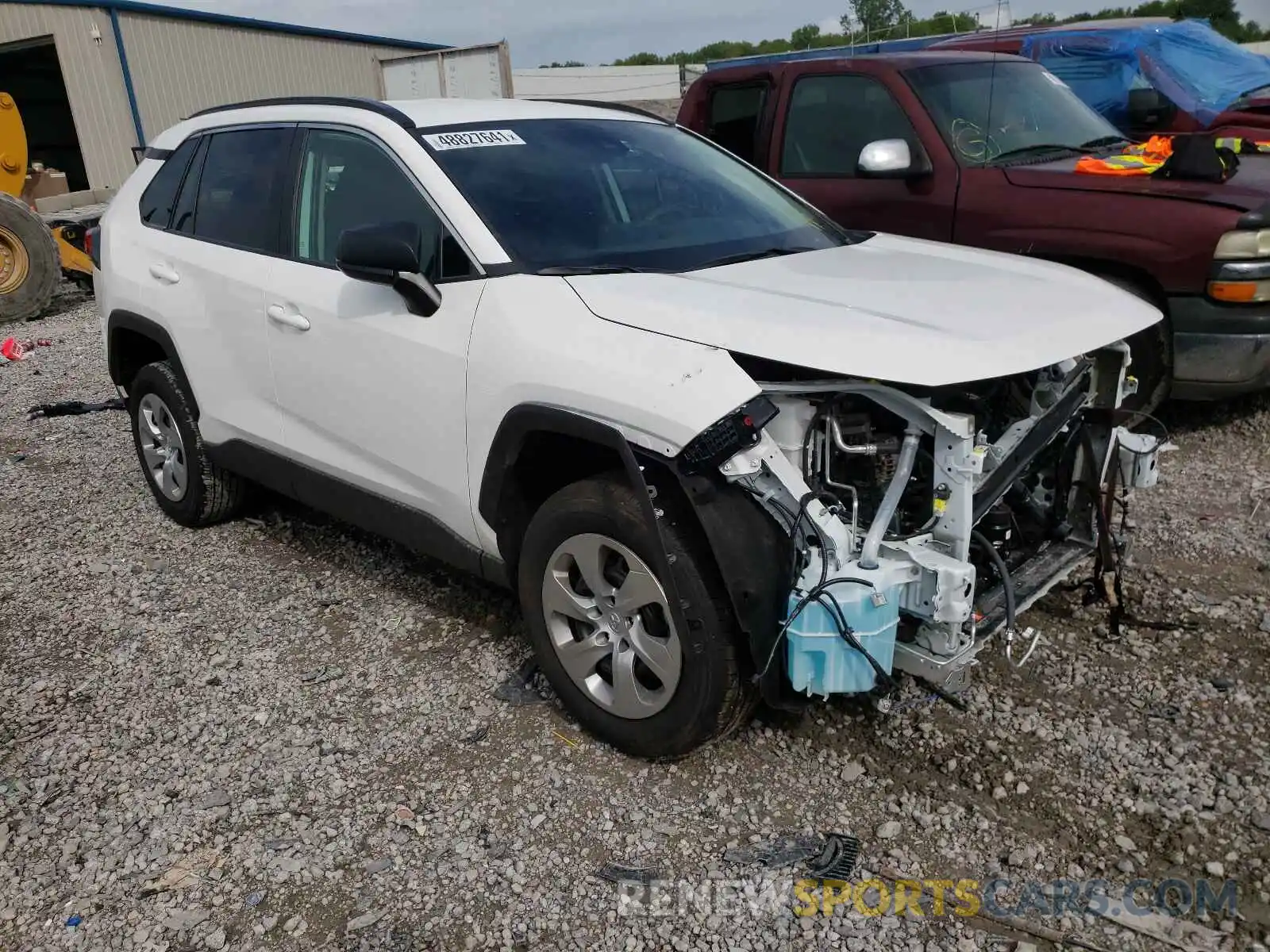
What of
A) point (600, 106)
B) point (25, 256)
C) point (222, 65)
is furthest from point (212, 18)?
point (600, 106)

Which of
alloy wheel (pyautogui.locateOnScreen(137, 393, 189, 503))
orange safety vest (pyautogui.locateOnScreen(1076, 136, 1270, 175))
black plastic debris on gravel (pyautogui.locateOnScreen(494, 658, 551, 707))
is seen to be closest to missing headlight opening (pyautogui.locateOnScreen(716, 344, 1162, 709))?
black plastic debris on gravel (pyautogui.locateOnScreen(494, 658, 551, 707))

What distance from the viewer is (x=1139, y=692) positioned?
3225 millimetres

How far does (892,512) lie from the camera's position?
2.54 m

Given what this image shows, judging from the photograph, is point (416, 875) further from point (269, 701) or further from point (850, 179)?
point (850, 179)

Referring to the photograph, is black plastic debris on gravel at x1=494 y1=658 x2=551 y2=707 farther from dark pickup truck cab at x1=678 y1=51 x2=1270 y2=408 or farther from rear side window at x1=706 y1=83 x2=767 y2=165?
rear side window at x1=706 y1=83 x2=767 y2=165

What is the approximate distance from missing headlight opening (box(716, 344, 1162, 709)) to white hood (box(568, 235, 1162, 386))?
129 millimetres

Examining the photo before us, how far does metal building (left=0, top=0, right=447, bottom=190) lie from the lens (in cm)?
1738

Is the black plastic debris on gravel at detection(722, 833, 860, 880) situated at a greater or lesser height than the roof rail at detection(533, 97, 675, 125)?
lesser

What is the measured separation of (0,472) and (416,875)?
4.79 meters

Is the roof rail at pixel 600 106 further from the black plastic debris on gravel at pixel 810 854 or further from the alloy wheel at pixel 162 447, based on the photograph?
the black plastic debris on gravel at pixel 810 854

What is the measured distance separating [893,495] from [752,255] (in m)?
1.14

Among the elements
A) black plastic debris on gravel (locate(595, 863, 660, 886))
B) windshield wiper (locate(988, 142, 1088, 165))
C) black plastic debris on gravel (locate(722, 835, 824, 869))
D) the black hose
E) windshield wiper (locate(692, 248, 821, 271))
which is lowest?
black plastic debris on gravel (locate(595, 863, 660, 886))

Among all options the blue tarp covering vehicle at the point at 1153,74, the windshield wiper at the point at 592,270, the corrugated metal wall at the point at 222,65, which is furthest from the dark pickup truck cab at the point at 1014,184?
the corrugated metal wall at the point at 222,65

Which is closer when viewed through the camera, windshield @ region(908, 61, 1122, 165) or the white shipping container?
windshield @ region(908, 61, 1122, 165)
